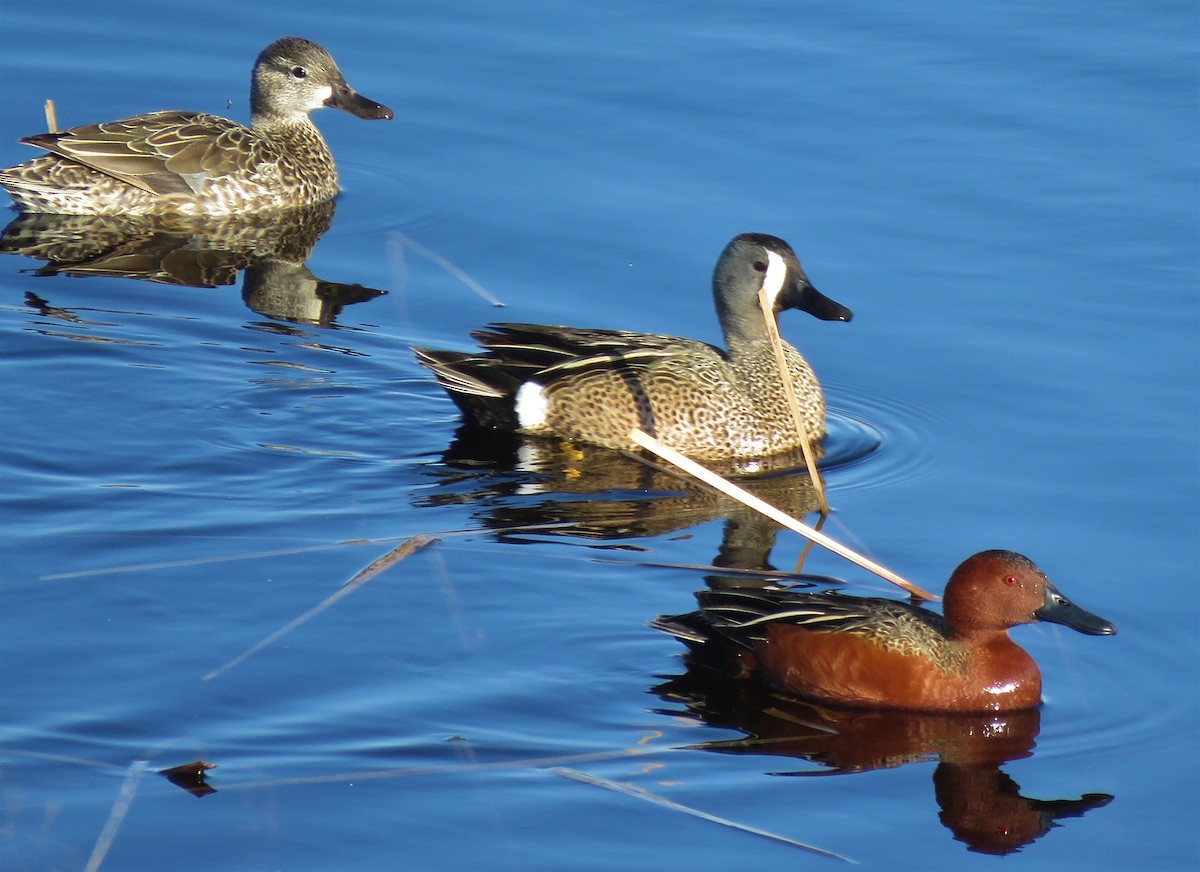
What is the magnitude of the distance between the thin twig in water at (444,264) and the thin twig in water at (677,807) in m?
4.97

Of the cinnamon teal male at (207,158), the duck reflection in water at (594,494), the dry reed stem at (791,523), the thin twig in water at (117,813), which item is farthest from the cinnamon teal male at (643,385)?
the thin twig in water at (117,813)

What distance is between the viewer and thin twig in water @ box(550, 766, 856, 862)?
6211mm

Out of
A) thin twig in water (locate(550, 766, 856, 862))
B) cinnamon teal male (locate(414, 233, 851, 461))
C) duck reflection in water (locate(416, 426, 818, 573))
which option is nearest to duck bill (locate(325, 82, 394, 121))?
cinnamon teal male (locate(414, 233, 851, 461))

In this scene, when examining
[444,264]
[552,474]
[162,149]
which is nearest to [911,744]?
[552,474]

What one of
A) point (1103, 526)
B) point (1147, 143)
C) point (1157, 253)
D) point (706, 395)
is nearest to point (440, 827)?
point (1103, 526)

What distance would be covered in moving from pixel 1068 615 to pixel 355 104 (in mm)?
7796

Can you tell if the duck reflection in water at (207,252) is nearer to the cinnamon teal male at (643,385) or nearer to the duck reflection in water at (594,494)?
the cinnamon teal male at (643,385)

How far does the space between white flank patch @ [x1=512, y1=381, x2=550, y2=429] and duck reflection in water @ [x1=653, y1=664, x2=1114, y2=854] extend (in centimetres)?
290

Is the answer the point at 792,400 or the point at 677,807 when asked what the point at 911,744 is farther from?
the point at 792,400

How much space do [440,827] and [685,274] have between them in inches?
234

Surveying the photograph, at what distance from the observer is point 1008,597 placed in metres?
7.39

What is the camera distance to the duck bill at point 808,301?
1012 centimetres

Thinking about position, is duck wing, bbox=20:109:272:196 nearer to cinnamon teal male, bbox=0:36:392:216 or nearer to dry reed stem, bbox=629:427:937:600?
cinnamon teal male, bbox=0:36:392:216

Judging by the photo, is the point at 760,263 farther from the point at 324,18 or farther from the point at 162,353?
the point at 324,18
